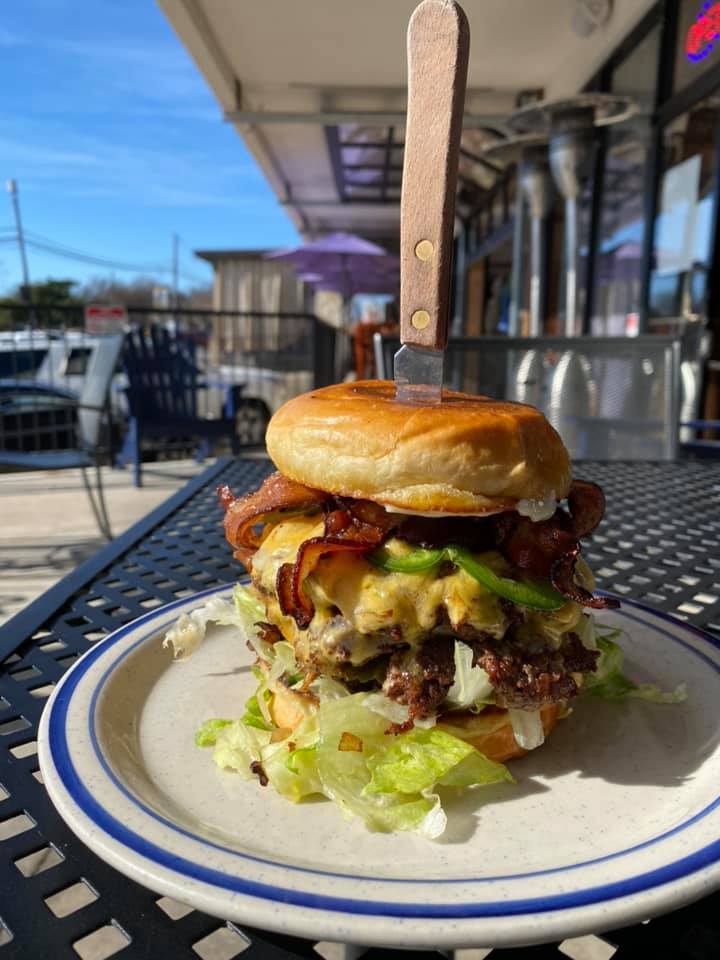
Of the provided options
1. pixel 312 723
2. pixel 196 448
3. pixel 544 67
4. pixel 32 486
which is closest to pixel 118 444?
pixel 196 448

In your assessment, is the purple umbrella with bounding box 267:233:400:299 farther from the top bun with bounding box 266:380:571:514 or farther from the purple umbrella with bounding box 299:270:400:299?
the top bun with bounding box 266:380:571:514

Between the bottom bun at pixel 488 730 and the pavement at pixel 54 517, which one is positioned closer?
the bottom bun at pixel 488 730

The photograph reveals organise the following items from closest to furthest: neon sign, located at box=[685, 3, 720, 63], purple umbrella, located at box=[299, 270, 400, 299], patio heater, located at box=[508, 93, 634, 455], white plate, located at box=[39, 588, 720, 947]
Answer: white plate, located at box=[39, 588, 720, 947] → patio heater, located at box=[508, 93, 634, 455] → neon sign, located at box=[685, 3, 720, 63] → purple umbrella, located at box=[299, 270, 400, 299]

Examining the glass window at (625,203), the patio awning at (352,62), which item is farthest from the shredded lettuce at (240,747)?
the patio awning at (352,62)

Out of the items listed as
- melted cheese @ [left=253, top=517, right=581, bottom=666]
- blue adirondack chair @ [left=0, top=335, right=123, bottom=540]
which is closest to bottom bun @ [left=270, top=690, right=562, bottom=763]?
melted cheese @ [left=253, top=517, right=581, bottom=666]

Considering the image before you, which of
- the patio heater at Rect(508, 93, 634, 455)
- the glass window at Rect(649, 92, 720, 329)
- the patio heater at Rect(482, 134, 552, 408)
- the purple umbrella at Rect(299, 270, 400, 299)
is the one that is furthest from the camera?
the purple umbrella at Rect(299, 270, 400, 299)

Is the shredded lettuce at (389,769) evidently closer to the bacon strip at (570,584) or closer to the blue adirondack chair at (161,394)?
the bacon strip at (570,584)

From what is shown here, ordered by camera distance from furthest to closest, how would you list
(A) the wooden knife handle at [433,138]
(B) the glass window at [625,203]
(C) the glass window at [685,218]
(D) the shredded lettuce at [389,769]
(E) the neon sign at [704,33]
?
(B) the glass window at [625,203] < (C) the glass window at [685,218] < (E) the neon sign at [704,33] < (A) the wooden knife handle at [433,138] < (D) the shredded lettuce at [389,769]

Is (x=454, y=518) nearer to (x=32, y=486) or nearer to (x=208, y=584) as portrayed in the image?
(x=208, y=584)
